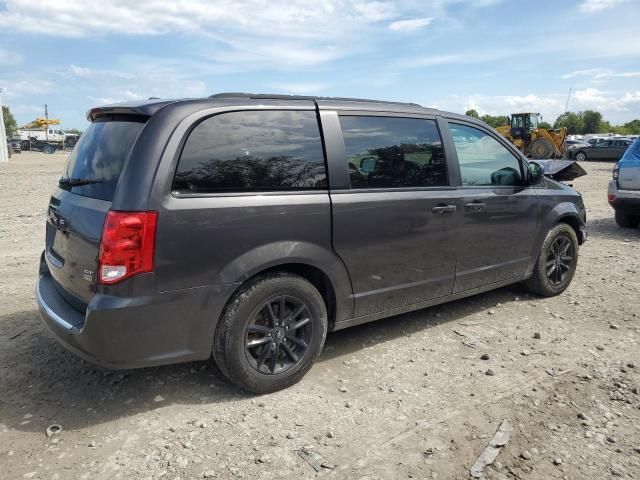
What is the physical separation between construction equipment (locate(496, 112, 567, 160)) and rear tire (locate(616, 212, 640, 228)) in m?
19.8

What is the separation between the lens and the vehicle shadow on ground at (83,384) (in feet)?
9.62

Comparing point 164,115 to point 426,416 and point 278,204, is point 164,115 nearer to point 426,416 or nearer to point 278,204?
point 278,204

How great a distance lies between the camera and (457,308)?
4.79 m

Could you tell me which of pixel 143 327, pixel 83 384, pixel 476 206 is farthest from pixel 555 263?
pixel 83 384

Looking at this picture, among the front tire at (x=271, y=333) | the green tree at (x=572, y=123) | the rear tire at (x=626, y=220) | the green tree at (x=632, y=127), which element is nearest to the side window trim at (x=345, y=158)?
the front tire at (x=271, y=333)

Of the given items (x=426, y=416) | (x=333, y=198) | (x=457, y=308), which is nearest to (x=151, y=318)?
(x=333, y=198)

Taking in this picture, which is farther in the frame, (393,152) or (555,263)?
(555,263)

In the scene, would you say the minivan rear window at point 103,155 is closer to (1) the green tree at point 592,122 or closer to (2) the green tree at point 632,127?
(2) the green tree at point 632,127

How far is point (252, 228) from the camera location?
290 cm

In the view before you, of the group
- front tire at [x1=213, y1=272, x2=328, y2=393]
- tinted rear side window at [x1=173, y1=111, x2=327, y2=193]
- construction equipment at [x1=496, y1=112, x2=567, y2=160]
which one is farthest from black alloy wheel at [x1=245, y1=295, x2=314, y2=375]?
construction equipment at [x1=496, y1=112, x2=567, y2=160]

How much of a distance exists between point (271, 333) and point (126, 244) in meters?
1.06

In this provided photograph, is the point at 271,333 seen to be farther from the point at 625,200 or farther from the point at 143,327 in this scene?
the point at 625,200

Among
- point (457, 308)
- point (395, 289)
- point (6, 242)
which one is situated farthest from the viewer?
point (6, 242)

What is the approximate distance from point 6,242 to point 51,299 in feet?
16.2
